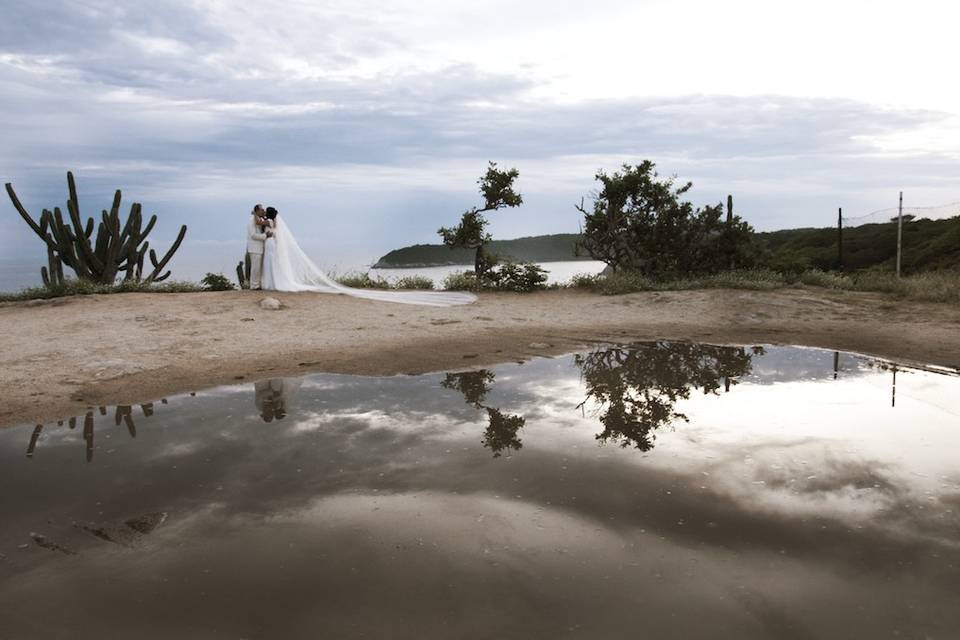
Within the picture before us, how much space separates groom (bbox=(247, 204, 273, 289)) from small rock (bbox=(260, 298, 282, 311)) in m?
2.32

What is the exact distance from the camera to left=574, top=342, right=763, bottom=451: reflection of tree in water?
592 centimetres

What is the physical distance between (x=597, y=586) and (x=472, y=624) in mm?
686

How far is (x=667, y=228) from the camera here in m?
17.3

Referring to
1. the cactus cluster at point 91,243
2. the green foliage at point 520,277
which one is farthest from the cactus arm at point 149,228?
the green foliage at point 520,277

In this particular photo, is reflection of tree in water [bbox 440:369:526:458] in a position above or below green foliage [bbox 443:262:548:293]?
below

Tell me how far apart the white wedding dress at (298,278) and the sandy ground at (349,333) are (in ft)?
2.43

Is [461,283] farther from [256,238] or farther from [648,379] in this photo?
A: [648,379]

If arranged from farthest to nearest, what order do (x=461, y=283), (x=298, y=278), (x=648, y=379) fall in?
(x=461, y=283) < (x=298, y=278) < (x=648, y=379)

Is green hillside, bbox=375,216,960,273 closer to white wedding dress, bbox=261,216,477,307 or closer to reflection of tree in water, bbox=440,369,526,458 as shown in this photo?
white wedding dress, bbox=261,216,477,307

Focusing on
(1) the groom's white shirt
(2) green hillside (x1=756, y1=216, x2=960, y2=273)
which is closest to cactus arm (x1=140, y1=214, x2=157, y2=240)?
(1) the groom's white shirt

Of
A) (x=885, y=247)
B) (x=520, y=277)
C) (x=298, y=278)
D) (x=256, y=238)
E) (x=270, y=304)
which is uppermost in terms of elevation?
(x=256, y=238)

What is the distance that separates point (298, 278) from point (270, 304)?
272 centimetres

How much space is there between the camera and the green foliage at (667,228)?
Answer: 17266mm

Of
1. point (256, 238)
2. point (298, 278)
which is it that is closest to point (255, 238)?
point (256, 238)
